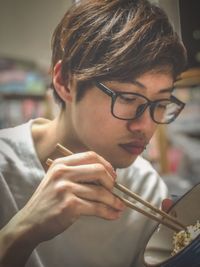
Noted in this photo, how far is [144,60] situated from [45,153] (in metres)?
0.44

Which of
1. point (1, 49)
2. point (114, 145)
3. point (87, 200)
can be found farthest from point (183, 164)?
point (1, 49)

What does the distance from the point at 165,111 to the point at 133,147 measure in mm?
163

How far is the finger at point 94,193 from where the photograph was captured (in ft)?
3.59

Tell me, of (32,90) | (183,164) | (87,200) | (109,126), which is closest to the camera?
(87,200)

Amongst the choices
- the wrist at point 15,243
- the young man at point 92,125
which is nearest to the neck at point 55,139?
the young man at point 92,125

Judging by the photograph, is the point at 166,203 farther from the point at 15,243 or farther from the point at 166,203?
the point at 15,243

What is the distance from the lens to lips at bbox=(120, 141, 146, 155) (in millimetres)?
1255

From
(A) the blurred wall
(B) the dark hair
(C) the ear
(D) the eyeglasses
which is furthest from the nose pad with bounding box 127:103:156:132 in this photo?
(A) the blurred wall

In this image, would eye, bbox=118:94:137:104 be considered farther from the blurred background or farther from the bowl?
the bowl

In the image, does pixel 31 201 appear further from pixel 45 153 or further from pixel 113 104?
pixel 113 104

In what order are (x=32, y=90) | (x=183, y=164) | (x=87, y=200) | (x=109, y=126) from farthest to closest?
(x=183, y=164) < (x=32, y=90) < (x=109, y=126) < (x=87, y=200)

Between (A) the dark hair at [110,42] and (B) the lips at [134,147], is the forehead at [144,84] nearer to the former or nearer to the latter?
(A) the dark hair at [110,42]

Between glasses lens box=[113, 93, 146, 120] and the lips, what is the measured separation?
0.31 feet

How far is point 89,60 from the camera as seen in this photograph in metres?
1.20
